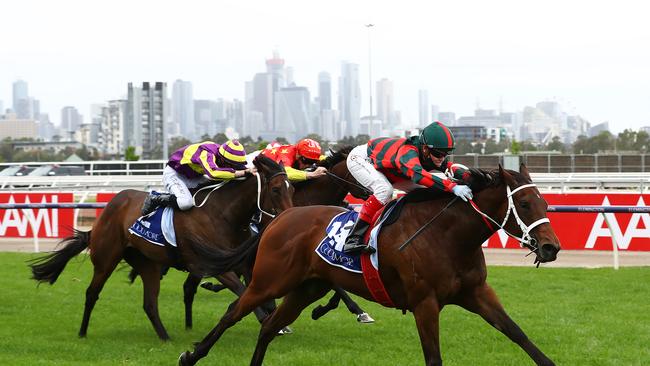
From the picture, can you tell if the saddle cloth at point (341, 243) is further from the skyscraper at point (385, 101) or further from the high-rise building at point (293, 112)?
the skyscraper at point (385, 101)

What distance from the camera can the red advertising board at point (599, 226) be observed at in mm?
12477

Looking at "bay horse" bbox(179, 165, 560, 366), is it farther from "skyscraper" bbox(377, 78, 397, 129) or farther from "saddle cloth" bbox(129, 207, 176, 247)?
"skyscraper" bbox(377, 78, 397, 129)

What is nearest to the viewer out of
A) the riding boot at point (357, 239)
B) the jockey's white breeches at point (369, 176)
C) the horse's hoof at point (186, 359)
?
the riding boot at point (357, 239)

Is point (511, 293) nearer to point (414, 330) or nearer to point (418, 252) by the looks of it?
point (414, 330)

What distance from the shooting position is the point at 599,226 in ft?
42.0

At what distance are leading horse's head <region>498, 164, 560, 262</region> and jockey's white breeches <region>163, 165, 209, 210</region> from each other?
3.17 metres

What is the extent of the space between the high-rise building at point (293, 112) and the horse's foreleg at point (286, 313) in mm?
100092

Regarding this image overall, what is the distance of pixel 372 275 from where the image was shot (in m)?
5.51

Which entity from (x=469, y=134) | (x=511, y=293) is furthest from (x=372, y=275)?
(x=469, y=134)

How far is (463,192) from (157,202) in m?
3.28

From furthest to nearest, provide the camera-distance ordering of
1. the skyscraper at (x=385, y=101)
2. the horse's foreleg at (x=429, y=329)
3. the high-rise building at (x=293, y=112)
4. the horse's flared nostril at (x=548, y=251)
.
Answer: the skyscraper at (x=385, y=101) < the high-rise building at (x=293, y=112) < the horse's foreleg at (x=429, y=329) < the horse's flared nostril at (x=548, y=251)

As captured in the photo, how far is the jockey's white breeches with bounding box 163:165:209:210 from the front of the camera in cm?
757

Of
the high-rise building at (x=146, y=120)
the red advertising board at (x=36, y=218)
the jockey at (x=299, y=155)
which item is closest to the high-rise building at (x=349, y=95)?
the high-rise building at (x=146, y=120)

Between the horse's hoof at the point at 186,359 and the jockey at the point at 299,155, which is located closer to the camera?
the horse's hoof at the point at 186,359
